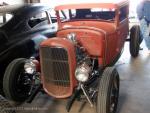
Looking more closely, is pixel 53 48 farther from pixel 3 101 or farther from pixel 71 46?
pixel 3 101

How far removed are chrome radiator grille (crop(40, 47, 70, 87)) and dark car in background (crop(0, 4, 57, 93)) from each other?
100 centimetres

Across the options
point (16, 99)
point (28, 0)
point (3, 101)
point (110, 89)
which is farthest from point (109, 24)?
point (28, 0)

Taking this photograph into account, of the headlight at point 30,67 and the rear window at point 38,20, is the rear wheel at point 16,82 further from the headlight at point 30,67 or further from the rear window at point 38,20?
the rear window at point 38,20

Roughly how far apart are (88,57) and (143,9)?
3059 mm

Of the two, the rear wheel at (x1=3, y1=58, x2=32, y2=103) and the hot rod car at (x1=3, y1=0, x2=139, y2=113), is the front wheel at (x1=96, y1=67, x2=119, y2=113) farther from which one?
the rear wheel at (x1=3, y1=58, x2=32, y2=103)

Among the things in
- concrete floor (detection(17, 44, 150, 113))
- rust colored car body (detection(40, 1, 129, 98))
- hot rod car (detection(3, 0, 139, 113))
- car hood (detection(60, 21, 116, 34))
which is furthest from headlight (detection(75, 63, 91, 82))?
car hood (detection(60, 21, 116, 34))

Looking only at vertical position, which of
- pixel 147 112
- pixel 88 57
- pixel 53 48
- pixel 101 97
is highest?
pixel 53 48

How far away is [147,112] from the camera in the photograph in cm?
347

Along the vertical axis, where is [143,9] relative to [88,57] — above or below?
above

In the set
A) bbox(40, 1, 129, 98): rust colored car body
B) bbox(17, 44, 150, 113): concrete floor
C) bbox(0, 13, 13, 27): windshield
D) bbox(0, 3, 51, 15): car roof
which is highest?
bbox(0, 3, 51, 15): car roof

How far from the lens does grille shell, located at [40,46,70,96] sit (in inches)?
125

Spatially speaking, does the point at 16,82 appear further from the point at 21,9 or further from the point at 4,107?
the point at 21,9

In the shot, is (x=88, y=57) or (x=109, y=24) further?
(x=109, y=24)

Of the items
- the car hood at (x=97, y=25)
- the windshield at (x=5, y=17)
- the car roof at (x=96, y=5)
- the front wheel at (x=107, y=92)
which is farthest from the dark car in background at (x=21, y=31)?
the front wheel at (x=107, y=92)
